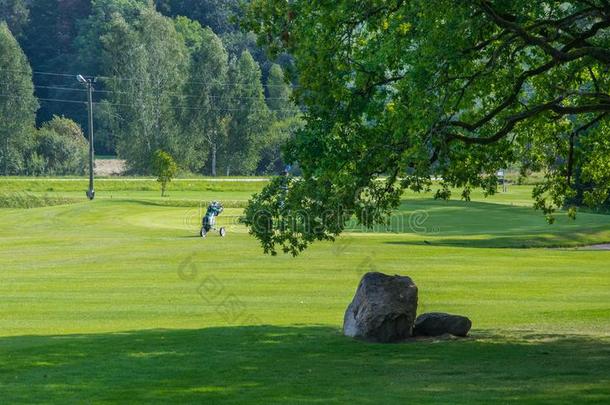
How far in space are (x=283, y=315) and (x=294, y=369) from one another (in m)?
9.01

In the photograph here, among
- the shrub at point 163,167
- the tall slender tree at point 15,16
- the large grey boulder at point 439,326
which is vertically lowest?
the large grey boulder at point 439,326

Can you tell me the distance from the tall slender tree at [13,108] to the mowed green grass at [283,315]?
193 ft

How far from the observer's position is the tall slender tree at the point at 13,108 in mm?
113625

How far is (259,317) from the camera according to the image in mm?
25906

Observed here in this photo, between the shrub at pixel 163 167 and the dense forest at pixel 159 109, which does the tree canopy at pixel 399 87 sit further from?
the dense forest at pixel 159 109

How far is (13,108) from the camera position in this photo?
115 metres

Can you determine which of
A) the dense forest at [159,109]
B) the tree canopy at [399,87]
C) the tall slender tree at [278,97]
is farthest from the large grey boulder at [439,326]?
the tall slender tree at [278,97]

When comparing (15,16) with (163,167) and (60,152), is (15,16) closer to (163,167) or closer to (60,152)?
(60,152)

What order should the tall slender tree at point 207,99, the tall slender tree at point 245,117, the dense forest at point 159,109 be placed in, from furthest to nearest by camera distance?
the tall slender tree at point 245,117 < the tall slender tree at point 207,99 < the dense forest at point 159,109

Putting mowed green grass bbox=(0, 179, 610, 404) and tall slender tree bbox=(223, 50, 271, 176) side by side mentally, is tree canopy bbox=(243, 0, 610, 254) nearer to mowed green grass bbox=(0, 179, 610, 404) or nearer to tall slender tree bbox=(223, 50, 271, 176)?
mowed green grass bbox=(0, 179, 610, 404)

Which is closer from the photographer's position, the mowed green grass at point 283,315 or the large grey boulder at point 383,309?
the mowed green grass at point 283,315

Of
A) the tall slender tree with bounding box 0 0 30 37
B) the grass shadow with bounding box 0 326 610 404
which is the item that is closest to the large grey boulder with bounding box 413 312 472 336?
the grass shadow with bounding box 0 326 610 404

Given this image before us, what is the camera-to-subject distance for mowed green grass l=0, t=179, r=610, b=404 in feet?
52.6

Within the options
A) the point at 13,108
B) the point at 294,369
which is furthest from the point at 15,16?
the point at 294,369
